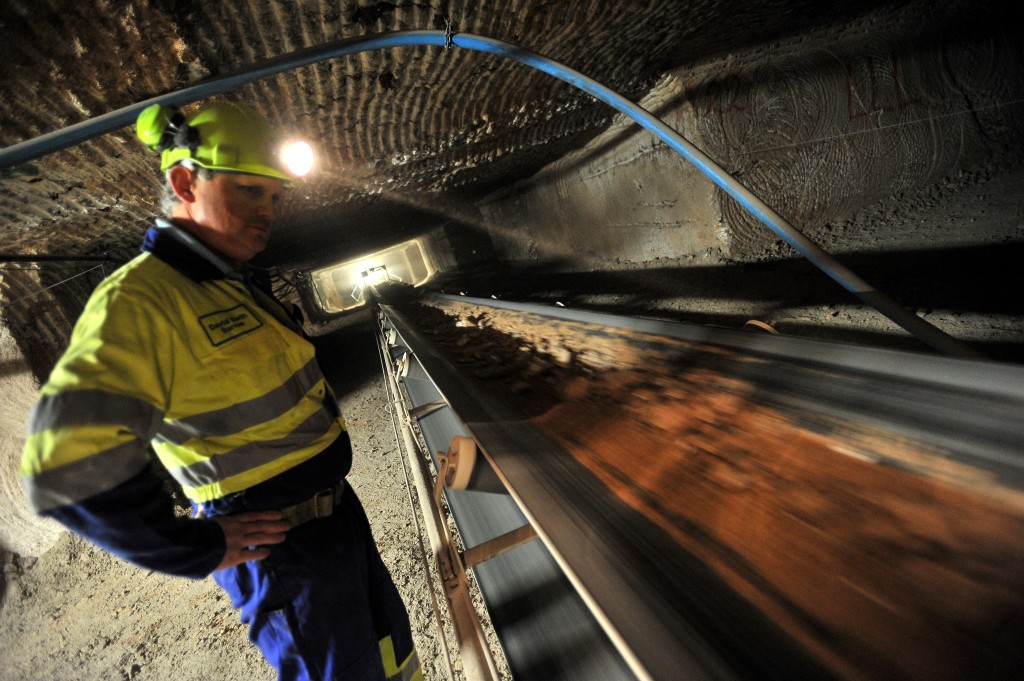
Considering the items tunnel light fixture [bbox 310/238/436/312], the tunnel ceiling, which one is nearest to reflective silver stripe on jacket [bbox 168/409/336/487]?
the tunnel ceiling

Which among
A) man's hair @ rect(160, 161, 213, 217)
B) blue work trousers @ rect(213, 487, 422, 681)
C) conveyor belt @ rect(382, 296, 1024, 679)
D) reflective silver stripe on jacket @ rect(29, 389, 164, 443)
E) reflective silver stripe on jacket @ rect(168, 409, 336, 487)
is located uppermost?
man's hair @ rect(160, 161, 213, 217)

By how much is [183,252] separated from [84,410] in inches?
23.1

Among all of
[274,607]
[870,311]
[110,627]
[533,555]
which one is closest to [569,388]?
[533,555]

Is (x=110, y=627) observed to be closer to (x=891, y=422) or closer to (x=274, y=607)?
(x=274, y=607)

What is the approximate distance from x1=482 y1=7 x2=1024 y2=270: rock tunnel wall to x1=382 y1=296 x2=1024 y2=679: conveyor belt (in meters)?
3.53

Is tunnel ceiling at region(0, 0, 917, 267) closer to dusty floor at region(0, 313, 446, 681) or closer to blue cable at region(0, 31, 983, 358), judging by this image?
blue cable at region(0, 31, 983, 358)

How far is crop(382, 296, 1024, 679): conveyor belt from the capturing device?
48 centimetres

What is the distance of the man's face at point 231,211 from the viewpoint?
4.30ft

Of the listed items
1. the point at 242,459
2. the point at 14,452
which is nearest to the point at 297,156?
the point at 242,459

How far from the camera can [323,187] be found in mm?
4137

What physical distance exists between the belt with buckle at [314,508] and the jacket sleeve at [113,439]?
0.84 ft

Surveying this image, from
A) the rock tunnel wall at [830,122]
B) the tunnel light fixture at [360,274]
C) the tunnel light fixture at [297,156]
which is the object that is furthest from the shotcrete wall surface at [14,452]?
the tunnel light fixture at [360,274]

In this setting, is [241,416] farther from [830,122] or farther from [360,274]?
[360,274]

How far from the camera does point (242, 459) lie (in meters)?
1.21
